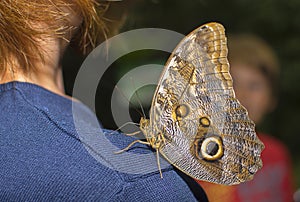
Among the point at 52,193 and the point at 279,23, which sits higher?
the point at 52,193

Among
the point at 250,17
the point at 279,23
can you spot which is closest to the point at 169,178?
the point at 250,17

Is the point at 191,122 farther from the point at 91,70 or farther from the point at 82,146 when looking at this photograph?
the point at 91,70

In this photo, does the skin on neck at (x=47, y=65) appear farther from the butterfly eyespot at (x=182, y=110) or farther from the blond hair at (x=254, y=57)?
the blond hair at (x=254, y=57)

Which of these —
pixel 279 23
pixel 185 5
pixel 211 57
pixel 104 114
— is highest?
pixel 211 57

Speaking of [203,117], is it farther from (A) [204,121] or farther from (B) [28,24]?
(B) [28,24]

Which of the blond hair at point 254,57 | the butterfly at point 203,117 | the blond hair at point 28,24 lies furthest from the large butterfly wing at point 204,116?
the blond hair at point 254,57

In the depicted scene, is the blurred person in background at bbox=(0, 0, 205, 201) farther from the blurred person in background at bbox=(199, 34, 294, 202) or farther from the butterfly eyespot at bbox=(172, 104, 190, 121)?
the blurred person in background at bbox=(199, 34, 294, 202)

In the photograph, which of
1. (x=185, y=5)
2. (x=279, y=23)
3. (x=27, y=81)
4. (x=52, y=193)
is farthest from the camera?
(x=279, y=23)
